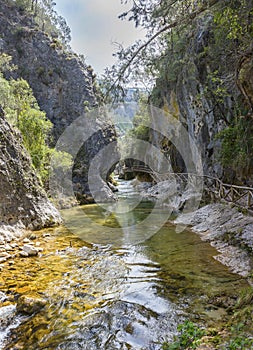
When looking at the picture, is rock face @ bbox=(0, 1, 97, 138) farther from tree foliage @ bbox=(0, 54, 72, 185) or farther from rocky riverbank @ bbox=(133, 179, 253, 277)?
rocky riverbank @ bbox=(133, 179, 253, 277)

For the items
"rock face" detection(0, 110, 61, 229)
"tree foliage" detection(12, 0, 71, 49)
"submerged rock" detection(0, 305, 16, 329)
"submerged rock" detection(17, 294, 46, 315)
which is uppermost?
"tree foliage" detection(12, 0, 71, 49)

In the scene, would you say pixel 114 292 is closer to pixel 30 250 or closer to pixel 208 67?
pixel 30 250

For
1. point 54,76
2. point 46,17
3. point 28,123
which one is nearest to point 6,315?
point 28,123

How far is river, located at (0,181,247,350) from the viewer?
3791mm

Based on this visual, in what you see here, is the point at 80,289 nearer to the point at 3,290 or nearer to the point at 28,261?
the point at 3,290

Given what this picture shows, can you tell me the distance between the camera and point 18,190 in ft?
33.5

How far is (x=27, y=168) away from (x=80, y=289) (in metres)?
7.51

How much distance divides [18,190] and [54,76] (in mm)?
25253

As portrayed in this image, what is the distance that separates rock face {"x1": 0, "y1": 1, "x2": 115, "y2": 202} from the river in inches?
851

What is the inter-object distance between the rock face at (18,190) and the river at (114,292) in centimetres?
177

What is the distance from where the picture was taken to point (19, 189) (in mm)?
10297

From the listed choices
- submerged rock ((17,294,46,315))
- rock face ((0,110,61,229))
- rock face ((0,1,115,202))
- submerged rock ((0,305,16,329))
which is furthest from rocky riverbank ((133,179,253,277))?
rock face ((0,1,115,202))

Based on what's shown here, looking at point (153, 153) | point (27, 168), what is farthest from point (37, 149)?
point (153, 153)

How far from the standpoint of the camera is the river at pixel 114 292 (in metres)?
3.79
